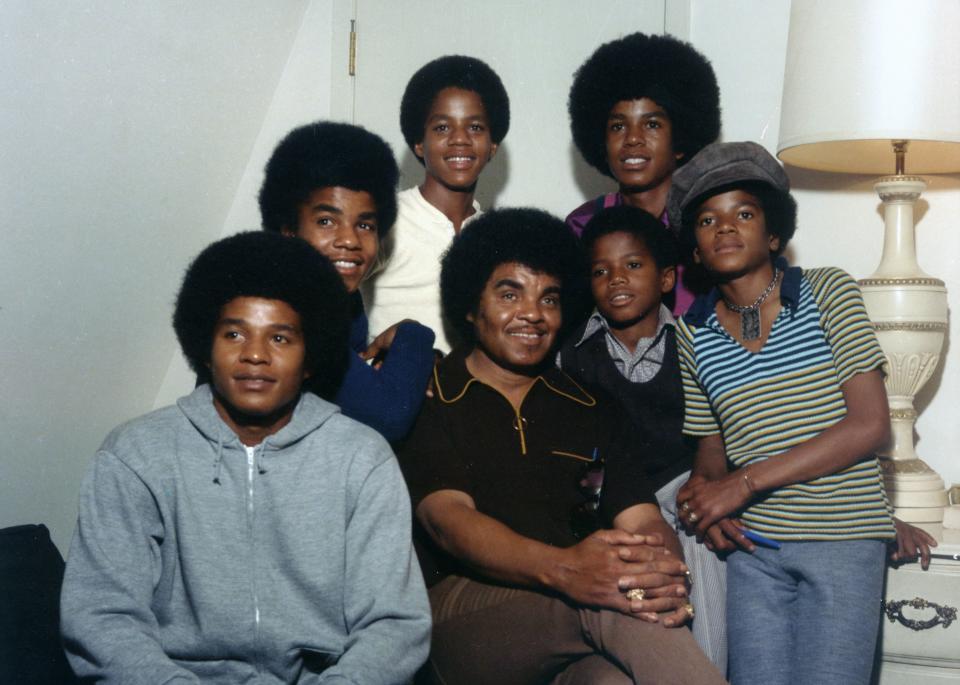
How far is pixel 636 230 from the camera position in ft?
7.35

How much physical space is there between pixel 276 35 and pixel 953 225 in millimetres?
1866

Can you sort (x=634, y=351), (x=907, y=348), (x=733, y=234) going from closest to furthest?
(x=733, y=234) < (x=634, y=351) < (x=907, y=348)

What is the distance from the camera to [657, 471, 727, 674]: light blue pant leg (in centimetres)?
201

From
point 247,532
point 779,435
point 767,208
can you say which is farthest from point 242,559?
point 767,208

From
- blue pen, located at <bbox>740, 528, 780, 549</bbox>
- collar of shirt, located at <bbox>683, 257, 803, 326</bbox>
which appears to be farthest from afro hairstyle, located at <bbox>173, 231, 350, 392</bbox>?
blue pen, located at <bbox>740, 528, 780, 549</bbox>

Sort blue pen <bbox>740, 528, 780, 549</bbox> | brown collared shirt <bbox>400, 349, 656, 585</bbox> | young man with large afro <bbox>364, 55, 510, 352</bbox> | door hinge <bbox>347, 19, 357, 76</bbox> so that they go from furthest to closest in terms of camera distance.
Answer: door hinge <bbox>347, 19, 357, 76</bbox>
young man with large afro <bbox>364, 55, 510, 352</bbox>
blue pen <bbox>740, 528, 780, 549</bbox>
brown collared shirt <bbox>400, 349, 656, 585</bbox>

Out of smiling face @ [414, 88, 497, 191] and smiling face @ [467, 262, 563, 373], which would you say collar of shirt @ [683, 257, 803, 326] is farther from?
smiling face @ [414, 88, 497, 191]

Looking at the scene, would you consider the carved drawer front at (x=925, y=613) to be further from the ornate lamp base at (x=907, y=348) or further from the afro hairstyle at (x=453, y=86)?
the afro hairstyle at (x=453, y=86)

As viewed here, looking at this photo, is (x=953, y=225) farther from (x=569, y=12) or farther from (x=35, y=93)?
(x=35, y=93)

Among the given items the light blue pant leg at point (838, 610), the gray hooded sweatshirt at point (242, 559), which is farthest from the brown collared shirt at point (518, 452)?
the light blue pant leg at point (838, 610)

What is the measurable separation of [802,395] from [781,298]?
203 mm

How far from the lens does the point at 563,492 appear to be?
6.31 ft

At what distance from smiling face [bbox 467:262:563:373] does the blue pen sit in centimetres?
52

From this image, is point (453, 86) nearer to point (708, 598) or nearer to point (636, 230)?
point (636, 230)
